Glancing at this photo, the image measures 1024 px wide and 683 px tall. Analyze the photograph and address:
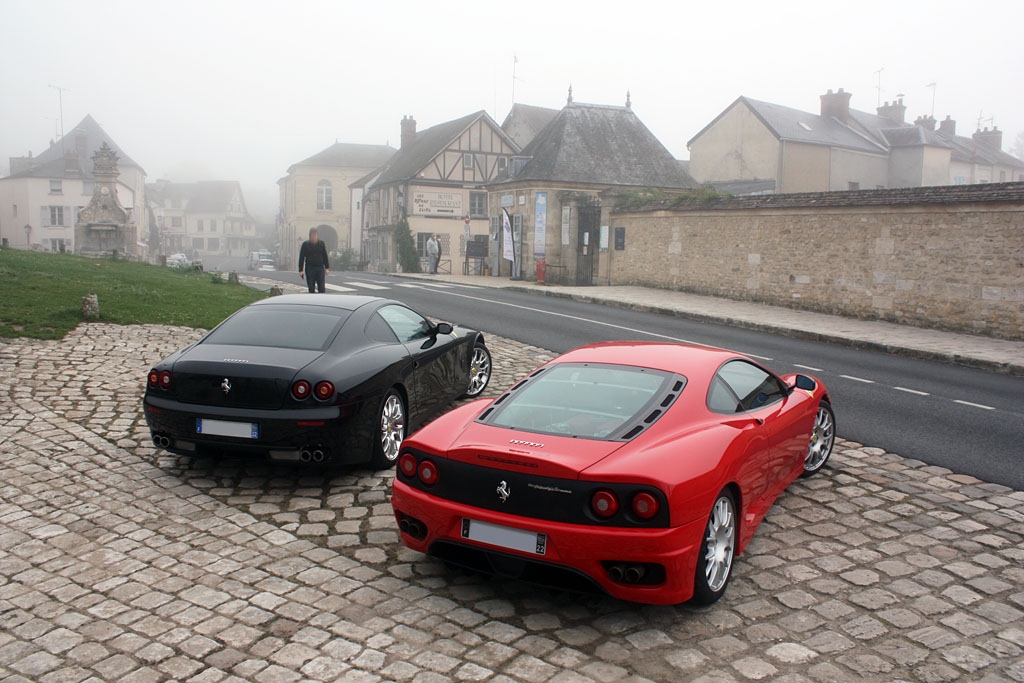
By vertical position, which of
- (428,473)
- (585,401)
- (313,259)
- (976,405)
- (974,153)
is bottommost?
(976,405)

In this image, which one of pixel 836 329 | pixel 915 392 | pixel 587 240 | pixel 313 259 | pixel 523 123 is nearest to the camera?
pixel 915 392

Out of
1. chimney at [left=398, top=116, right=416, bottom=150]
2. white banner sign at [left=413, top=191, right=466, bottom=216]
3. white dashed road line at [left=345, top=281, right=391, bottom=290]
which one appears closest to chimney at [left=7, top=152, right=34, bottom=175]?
chimney at [left=398, top=116, right=416, bottom=150]

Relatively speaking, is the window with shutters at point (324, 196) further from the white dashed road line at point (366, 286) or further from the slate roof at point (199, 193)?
the white dashed road line at point (366, 286)

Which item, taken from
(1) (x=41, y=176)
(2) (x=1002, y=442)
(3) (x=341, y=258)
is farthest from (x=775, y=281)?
(1) (x=41, y=176)

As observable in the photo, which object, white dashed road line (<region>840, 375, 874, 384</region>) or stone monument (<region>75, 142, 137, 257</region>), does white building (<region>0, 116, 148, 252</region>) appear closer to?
stone monument (<region>75, 142, 137, 257</region>)

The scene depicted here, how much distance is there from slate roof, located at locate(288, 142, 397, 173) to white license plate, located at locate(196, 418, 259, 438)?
71.8 m

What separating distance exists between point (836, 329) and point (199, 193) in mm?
109003

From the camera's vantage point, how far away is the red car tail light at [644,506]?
12.0 feet

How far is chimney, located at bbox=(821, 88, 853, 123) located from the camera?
49.8 m

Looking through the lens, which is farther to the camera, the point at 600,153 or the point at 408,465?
the point at 600,153

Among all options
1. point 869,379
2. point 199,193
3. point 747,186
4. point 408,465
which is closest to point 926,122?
point 747,186

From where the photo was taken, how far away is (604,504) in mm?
3699

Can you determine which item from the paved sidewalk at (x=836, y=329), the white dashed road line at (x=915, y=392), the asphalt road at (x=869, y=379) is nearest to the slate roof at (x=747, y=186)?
the paved sidewalk at (x=836, y=329)

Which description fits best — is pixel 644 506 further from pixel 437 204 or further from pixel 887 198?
pixel 437 204
